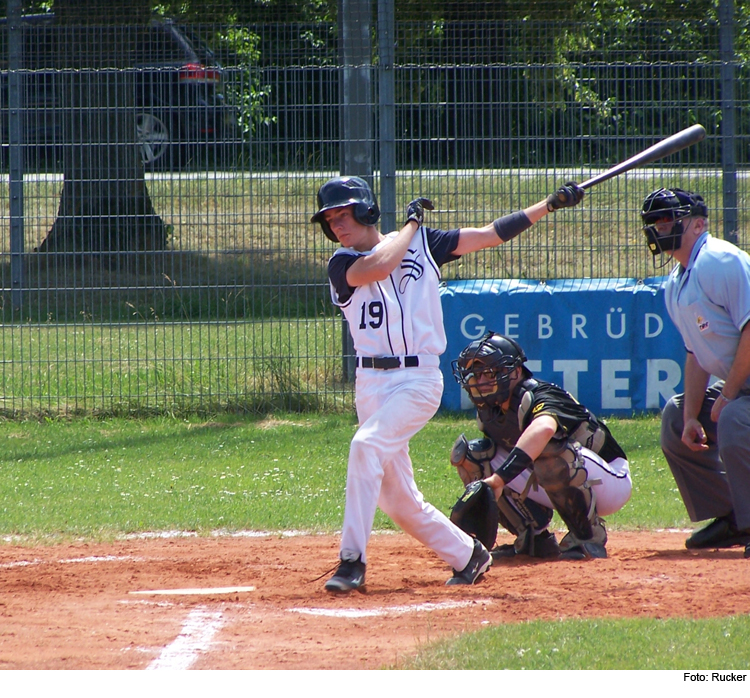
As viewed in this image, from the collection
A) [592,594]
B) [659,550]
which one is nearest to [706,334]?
[659,550]

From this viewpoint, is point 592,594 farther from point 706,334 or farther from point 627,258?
point 627,258

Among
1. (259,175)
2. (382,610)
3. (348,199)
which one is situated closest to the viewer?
(382,610)

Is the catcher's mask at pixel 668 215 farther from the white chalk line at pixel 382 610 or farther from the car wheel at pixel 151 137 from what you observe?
the car wheel at pixel 151 137

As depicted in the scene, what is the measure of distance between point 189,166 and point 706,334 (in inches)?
210

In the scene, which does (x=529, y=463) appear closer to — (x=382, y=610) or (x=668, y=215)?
(x=382, y=610)

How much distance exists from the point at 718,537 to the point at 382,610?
2.16 meters

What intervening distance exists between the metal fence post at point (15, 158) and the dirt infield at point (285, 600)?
13.6 ft

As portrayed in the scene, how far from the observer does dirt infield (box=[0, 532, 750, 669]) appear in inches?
152

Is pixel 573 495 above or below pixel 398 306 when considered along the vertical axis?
below

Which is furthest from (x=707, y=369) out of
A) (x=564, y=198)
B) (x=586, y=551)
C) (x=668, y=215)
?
(x=564, y=198)

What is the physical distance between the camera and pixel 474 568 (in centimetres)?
490

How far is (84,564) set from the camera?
5.51 metres

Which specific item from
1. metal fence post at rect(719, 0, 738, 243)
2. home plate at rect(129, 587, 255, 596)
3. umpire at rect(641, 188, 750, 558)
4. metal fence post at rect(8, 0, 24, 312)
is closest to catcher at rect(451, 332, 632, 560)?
umpire at rect(641, 188, 750, 558)

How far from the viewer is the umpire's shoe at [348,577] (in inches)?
185
